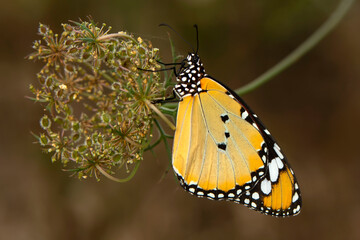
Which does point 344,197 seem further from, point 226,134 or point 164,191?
point 226,134

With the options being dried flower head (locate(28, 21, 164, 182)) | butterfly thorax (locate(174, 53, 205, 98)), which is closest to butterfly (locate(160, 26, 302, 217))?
butterfly thorax (locate(174, 53, 205, 98))

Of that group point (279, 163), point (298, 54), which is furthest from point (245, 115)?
point (298, 54)

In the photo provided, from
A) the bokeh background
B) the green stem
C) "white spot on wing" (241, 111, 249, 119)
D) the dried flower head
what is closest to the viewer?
the dried flower head

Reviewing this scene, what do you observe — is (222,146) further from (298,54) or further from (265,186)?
(298,54)

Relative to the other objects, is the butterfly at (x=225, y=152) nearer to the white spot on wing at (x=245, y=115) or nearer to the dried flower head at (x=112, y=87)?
the white spot on wing at (x=245, y=115)

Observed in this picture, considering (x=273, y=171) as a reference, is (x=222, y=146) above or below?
above

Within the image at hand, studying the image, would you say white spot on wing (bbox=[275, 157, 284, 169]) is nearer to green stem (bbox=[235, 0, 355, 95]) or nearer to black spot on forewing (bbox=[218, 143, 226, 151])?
black spot on forewing (bbox=[218, 143, 226, 151])

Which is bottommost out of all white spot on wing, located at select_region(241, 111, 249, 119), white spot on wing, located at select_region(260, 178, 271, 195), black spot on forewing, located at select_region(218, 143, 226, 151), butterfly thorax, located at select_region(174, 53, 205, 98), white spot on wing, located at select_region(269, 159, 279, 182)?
white spot on wing, located at select_region(260, 178, 271, 195)
